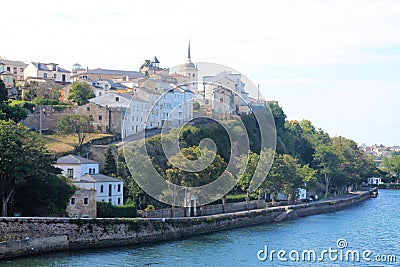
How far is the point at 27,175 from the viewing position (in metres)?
37.7

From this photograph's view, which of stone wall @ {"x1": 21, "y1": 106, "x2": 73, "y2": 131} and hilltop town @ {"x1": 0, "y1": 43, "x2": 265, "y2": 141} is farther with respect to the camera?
hilltop town @ {"x1": 0, "y1": 43, "x2": 265, "y2": 141}

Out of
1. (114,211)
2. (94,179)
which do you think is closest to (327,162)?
(94,179)

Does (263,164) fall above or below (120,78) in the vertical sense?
below

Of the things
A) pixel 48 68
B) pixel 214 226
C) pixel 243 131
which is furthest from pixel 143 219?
pixel 48 68

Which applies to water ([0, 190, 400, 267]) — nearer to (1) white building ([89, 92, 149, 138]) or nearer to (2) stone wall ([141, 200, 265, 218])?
(2) stone wall ([141, 200, 265, 218])

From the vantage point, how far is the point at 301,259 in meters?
37.6

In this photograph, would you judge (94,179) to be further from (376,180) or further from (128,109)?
(376,180)

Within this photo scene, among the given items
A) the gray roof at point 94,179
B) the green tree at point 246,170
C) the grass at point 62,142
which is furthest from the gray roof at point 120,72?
the gray roof at point 94,179

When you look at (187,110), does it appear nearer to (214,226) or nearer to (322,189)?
(322,189)

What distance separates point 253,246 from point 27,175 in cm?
1401

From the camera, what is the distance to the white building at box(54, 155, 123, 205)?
44.9 m

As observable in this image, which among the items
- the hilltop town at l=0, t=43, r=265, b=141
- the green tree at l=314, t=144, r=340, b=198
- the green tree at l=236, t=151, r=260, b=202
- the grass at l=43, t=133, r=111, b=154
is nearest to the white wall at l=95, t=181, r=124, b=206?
the grass at l=43, t=133, r=111, b=154

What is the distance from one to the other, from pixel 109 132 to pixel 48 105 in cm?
641

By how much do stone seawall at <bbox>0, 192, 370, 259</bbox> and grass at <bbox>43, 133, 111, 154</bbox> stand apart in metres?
14.4
